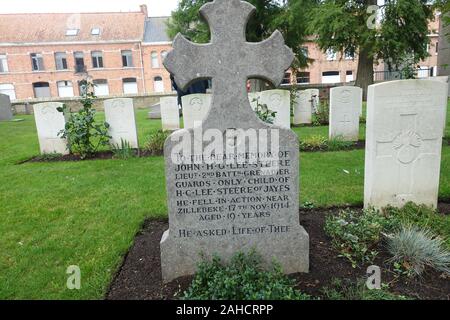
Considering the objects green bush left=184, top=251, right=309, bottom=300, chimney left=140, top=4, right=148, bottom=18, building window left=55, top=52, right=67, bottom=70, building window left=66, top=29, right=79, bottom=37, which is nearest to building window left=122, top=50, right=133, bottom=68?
chimney left=140, top=4, right=148, bottom=18

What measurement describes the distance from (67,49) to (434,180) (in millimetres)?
39505

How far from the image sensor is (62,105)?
26.6 feet

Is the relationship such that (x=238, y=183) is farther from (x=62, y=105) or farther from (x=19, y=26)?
(x=19, y=26)

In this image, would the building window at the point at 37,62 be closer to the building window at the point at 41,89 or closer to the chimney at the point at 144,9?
the building window at the point at 41,89

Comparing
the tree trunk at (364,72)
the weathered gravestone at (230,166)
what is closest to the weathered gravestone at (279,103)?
the weathered gravestone at (230,166)

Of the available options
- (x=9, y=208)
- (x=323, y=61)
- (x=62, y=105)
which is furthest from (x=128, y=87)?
(x=9, y=208)

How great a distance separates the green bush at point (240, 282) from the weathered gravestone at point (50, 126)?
6.57 meters

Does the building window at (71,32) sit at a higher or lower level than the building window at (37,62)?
higher

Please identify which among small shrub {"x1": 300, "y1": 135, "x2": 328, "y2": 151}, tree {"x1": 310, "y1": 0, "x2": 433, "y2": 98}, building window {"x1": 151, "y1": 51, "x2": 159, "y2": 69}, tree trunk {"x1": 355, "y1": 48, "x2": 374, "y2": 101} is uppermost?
building window {"x1": 151, "y1": 51, "x2": 159, "y2": 69}

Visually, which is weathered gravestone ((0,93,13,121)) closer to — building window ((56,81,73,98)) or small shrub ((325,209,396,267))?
small shrub ((325,209,396,267))

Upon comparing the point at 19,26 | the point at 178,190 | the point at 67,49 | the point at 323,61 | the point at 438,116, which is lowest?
the point at 178,190

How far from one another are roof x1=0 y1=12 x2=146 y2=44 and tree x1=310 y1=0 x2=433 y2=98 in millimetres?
24628

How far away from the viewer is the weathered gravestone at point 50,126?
8.23 metres

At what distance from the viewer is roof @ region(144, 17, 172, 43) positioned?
38.0 m
